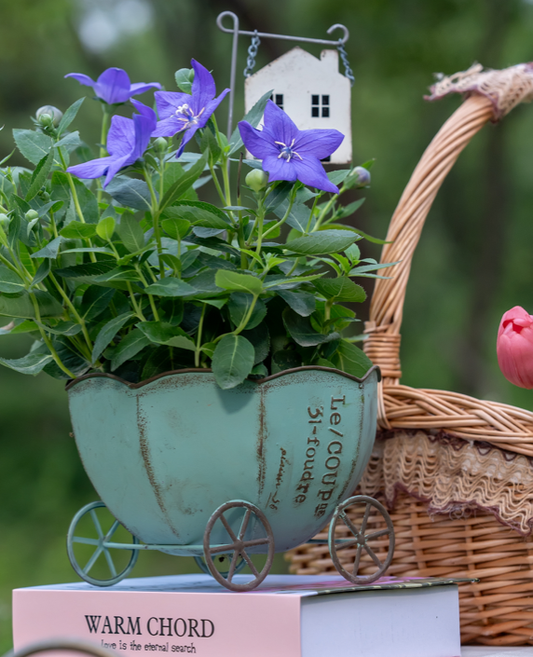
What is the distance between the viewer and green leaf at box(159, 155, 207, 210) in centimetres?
42

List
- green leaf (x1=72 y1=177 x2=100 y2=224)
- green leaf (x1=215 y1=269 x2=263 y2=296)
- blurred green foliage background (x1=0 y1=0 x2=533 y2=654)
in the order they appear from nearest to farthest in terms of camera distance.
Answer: green leaf (x1=215 y1=269 x2=263 y2=296) → green leaf (x1=72 y1=177 x2=100 y2=224) → blurred green foliage background (x1=0 y1=0 x2=533 y2=654)

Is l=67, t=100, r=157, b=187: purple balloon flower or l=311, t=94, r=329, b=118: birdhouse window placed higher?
l=311, t=94, r=329, b=118: birdhouse window

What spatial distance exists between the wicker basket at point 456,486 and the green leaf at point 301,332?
156mm

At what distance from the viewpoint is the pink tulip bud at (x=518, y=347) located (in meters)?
0.52

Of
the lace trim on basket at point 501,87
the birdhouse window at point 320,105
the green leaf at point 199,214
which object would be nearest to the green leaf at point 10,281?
Result: the green leaf at point 199,214

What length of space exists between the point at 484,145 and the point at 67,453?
219cm

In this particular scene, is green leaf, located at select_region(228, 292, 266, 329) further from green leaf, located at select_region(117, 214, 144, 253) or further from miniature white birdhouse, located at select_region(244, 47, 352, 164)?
miniature white birdhouse, located at select_region(244, 47, 352, 164)

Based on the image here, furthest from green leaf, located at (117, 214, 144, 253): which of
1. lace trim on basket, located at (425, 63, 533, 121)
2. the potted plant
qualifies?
lace trim on basket, located at (425, 63, 533, 121)

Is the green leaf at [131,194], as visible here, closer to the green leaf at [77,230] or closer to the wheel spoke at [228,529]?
the green leaf at [77,230]

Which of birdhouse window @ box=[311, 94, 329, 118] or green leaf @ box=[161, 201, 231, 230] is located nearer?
green leaf @ box=[161, 201, 231, 230]

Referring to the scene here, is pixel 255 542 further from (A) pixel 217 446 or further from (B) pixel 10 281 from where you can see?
(B) pixel 10 281

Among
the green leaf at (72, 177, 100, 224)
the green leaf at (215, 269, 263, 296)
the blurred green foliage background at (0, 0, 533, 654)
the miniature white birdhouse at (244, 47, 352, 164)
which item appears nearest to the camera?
the green leaf at (215, 269, 263, 296)

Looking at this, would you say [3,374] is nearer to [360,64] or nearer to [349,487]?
[360,64]

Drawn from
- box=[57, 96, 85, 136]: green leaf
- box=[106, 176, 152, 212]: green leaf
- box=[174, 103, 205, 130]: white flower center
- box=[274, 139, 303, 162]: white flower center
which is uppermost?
box=[57, 96, 85, 136]: green leaf
